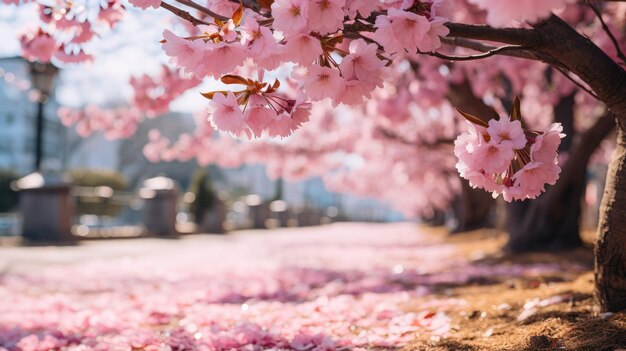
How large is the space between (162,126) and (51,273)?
51.2 m

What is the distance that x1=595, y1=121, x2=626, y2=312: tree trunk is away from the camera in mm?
3295

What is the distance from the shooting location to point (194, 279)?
866cm

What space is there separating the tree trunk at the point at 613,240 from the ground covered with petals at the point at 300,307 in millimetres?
164

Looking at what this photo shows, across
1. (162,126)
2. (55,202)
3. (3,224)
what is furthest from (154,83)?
(162,126)

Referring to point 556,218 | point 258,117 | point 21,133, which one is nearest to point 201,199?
point 556,218

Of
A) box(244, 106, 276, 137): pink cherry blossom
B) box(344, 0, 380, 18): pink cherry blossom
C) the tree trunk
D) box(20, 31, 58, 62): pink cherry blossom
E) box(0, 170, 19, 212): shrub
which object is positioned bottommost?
the tree trunk

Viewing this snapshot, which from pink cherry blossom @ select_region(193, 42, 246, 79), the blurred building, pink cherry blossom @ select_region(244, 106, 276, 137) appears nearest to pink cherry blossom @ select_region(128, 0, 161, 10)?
pink cherry blossom @ select_region(193, 42, 246, 79)

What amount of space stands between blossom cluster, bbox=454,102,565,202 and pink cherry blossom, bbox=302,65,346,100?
0.51m

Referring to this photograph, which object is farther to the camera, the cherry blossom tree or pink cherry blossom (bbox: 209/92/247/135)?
pink cherry blossom (bbox: 209/92/247/135)

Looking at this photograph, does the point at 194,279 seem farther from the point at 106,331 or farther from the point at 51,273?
the point at 106,331

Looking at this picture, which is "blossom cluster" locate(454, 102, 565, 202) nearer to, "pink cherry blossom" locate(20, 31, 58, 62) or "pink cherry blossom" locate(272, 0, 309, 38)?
"pink cherry blossom" locate(272, 0, 309, 38)

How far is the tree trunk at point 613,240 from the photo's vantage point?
3295mm

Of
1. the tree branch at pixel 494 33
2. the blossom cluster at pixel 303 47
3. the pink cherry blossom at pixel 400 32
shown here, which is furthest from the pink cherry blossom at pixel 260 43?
the tree branch at pixel 494 33

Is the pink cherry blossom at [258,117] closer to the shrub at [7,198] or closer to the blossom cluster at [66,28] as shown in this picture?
the blossom cluster at [66,28]
